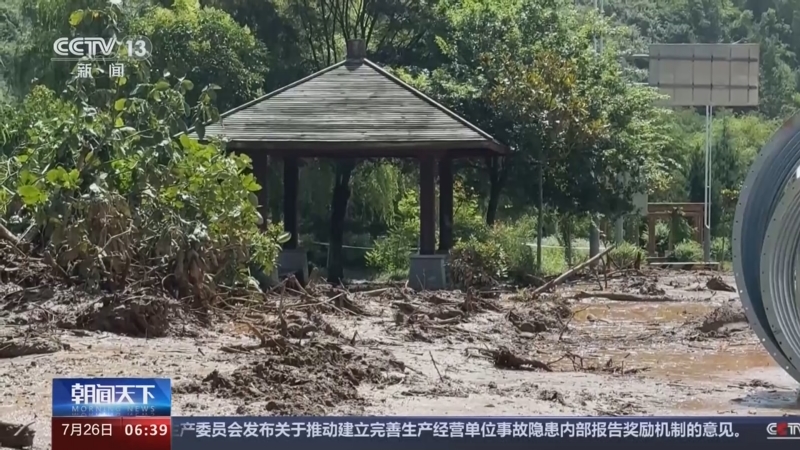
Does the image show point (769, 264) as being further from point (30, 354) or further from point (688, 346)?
point (30, 354)

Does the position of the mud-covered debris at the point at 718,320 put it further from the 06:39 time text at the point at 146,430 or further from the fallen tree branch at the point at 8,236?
the fallen tree branch at the point at 8,236

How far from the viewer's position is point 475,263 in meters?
7.28

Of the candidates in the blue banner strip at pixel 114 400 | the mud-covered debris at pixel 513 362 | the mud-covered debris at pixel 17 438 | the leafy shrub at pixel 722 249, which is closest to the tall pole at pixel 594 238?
the mud-covered debris at pixel 513 362

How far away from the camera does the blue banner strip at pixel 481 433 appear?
4.45 m

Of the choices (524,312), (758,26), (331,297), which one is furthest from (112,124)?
(758,26)

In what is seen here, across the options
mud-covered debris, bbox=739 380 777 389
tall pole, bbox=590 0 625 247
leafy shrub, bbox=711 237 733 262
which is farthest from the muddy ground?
tall pole, bbox=590 0 625 247

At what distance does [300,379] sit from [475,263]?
68.9 inches

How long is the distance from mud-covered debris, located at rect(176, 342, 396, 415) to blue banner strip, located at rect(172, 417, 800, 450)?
619mm

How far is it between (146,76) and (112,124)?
2.00 meters

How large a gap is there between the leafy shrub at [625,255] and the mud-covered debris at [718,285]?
42cm

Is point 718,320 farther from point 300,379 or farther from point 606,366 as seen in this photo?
point 300,379

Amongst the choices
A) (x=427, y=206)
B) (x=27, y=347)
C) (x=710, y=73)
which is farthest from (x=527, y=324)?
(x=710, y=73)

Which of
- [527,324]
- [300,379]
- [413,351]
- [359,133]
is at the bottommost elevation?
[413,351]

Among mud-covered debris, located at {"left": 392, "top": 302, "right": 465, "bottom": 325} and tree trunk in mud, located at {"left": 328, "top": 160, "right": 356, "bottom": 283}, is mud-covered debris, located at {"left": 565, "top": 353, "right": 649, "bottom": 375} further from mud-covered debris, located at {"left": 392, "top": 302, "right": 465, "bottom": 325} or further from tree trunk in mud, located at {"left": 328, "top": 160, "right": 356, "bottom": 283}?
mud-covered debris, located at {"left": 392, "top": 302, "right": 465, "bottom": 325}
